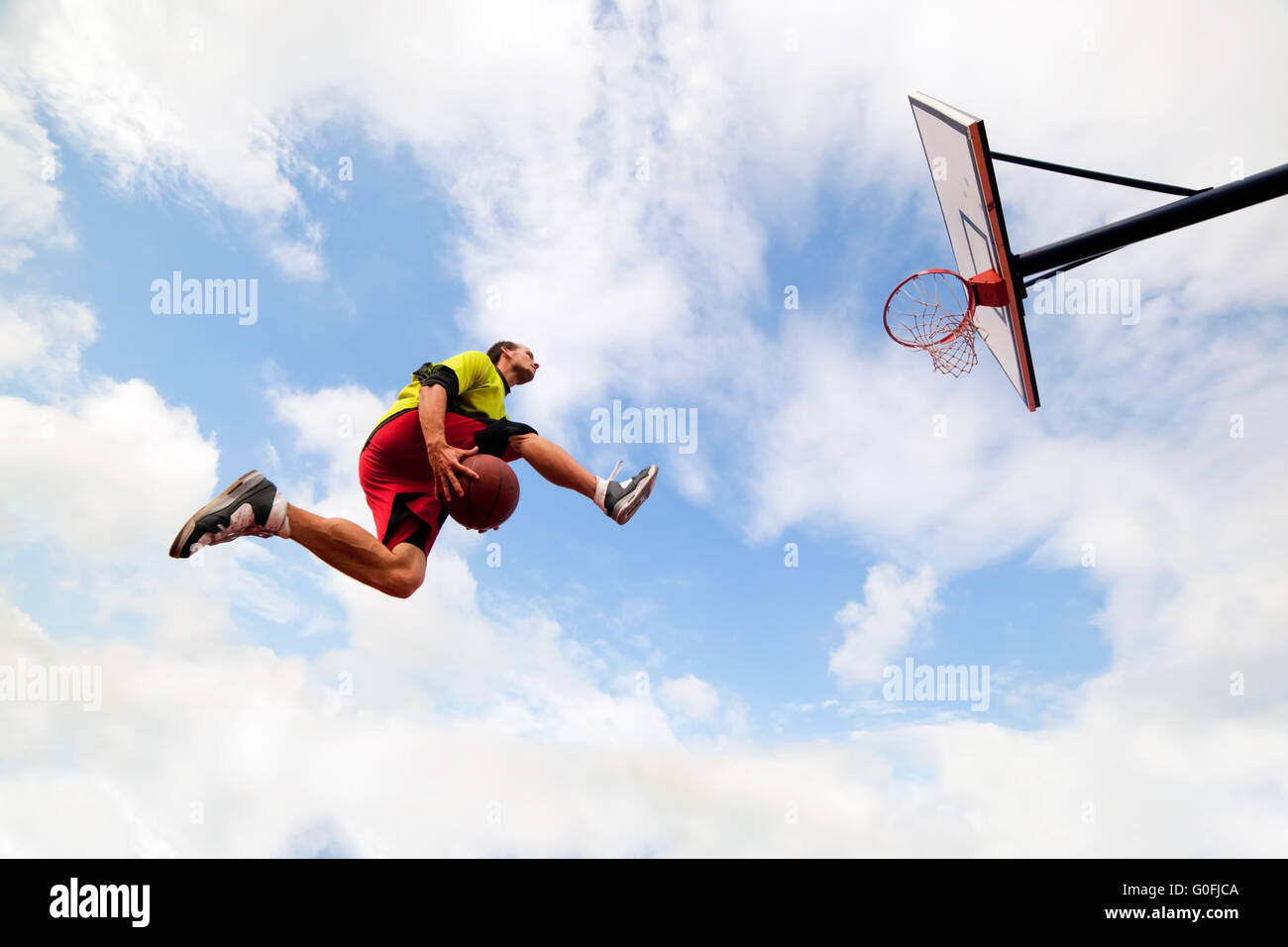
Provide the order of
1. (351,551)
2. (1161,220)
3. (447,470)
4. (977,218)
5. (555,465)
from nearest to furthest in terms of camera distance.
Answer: (447,470) → (351,551) → (555,465) → (1161,220) → (977,218)

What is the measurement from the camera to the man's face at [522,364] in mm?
6324

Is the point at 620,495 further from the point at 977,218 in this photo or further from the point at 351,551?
the point at 977,218

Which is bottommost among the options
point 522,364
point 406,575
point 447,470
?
point 406,575

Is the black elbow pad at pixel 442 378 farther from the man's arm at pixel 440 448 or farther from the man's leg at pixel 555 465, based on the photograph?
the man's leg at pixel 555 465

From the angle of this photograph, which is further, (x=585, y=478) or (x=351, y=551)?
(x=585, y=478)

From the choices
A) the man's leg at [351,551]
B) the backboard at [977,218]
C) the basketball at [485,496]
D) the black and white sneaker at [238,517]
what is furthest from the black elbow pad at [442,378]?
the backboard at [977,218]

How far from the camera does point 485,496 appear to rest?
5.42 meters

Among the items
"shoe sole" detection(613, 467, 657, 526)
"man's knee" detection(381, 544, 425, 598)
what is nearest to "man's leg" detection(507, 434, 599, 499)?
"shoe sole" detection(613, 467, 657, 526)

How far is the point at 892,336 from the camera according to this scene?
784 cm

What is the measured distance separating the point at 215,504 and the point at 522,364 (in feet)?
8.15

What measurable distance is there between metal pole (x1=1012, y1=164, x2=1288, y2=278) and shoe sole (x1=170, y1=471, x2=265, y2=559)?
652 centimetres

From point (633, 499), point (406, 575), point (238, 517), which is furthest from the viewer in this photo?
point (633, 499)

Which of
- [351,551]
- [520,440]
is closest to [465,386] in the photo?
[520,440]
